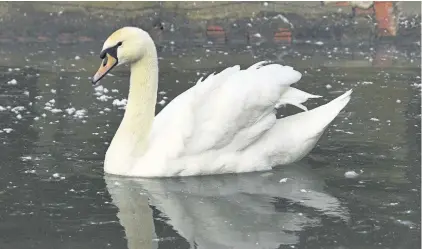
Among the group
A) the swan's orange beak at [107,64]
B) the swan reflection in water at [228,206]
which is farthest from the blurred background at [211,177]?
the swan's orange beak at [107,64]

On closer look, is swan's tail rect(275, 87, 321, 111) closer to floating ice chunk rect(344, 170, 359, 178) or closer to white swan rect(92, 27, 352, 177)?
white swan rect(92, 27, 352, 177)

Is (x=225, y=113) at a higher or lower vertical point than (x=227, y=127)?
higher

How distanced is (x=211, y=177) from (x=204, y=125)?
0.44m

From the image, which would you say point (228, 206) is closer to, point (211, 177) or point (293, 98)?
point (211, 177)

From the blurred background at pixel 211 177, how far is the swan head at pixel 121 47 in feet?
2.93

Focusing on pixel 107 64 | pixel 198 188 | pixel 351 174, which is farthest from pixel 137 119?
pixel 351 174

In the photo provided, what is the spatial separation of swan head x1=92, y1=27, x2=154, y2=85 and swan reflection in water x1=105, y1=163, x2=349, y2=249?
0.92 m

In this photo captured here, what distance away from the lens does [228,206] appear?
262 inches

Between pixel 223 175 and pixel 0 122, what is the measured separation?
2.82 meters

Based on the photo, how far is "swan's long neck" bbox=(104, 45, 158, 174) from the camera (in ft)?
24.5

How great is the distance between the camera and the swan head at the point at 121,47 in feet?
24.4

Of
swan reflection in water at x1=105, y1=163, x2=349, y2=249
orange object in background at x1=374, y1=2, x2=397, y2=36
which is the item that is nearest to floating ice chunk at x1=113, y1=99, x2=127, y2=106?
swan reflection in water at x1=105, y1=163, x2=349, y2=249

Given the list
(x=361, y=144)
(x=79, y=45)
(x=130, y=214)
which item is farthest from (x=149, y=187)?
(x=79, y=45)

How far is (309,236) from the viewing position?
5.96 meters
